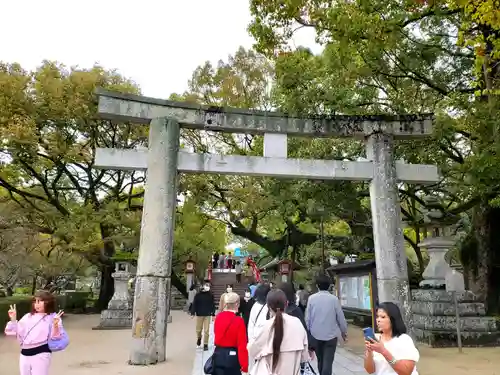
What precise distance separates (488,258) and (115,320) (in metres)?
14.9

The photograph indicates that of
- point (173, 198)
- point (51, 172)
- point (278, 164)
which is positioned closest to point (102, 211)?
point (51, 172)

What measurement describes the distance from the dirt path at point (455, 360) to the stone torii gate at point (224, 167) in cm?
118

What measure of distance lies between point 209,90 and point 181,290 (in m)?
13.8

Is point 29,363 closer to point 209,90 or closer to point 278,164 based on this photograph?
point 278,164

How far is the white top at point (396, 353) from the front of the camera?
123 inches

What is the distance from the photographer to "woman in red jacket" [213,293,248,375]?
422 cm

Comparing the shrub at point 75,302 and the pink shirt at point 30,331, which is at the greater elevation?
the pink shirt at point 30,331

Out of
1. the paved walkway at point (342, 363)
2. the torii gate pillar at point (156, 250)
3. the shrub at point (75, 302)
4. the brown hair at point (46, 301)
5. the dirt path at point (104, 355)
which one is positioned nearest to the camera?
the brown hair at point (46, 301)

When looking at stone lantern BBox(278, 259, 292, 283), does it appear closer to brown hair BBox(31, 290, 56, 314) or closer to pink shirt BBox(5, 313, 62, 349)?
brown hair BBox(31, 290, 56, 314)

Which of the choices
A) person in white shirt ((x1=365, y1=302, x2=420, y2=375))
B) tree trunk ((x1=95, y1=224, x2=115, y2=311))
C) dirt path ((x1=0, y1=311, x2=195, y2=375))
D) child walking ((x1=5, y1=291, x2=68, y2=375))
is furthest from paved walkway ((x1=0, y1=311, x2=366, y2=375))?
tree trunk ((x1=95, y1=224, x2=115, y2=311))

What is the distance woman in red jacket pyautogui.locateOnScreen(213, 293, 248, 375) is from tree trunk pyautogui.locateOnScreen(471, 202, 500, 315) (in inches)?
496

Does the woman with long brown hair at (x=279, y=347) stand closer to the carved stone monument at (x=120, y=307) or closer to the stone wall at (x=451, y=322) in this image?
the stone wall at (x=451, y=322)

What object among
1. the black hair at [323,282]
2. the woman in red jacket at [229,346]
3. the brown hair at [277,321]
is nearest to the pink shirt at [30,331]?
the woman in red jacket at [229,346]

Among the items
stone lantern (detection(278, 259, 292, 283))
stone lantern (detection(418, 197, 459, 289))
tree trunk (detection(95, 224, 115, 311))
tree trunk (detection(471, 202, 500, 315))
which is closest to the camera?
stone lantern (detection(418, 197, 459, 289))
